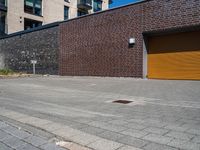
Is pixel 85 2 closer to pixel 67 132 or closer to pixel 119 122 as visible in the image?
pixel 119 122

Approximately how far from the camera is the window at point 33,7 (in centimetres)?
3117

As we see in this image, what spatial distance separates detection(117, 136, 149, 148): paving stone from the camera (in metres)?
3.41

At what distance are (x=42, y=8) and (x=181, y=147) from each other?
3245 centimetres

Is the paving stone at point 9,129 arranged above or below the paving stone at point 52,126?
below

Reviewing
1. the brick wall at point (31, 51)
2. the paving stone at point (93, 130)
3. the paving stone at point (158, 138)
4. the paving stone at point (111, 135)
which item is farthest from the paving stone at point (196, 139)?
the brick wall at point (31, 51)

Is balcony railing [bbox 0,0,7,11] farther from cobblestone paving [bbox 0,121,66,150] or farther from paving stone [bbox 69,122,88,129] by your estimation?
paving stone [bbox 69,122,88,129]

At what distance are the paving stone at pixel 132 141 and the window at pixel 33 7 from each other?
30.6 metres

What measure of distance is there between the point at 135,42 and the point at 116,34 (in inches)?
66.0

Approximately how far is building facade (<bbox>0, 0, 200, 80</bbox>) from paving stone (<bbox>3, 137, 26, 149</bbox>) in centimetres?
1137

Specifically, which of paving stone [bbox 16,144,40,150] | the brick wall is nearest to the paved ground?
paving stone [bbox 16,144,40,150]

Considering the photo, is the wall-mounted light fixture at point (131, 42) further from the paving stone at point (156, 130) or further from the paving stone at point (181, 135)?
the paving stone at point (181, 135)

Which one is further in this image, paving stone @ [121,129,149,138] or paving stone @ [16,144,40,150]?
paving stone @ [121,129,149,138]

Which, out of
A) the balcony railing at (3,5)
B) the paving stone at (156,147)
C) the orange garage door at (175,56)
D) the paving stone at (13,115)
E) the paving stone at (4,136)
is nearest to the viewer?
the paving stone at (156,147)

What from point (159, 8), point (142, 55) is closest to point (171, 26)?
point (159, 8)
